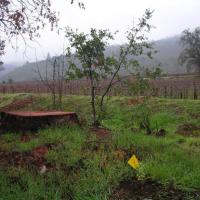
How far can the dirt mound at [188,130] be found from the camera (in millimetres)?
13645

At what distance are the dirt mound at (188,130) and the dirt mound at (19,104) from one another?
12379mm

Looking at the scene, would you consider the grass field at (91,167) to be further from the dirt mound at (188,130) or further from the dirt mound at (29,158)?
the dirt mound at (188,130)

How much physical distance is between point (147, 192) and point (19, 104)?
68.1ft

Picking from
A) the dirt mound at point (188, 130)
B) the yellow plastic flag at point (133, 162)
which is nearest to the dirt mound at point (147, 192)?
the yellow plastic flag at point (133, 162)

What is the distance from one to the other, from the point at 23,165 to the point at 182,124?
9407 mm

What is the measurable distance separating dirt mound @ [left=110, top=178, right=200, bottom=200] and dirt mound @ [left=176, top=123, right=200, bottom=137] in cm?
772

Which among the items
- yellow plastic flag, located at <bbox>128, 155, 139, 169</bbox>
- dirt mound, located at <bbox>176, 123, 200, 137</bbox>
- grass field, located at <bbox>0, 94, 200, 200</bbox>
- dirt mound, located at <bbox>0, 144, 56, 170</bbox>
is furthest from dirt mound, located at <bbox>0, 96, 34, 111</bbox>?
yellow plastic flag, located at <bbox>128, 155, 139, 169</bbox>

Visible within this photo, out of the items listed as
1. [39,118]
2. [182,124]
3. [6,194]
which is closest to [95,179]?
[6,194]

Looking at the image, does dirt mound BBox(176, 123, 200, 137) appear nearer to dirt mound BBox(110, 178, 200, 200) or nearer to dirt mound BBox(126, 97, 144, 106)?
dirt mound BBox(126, 97, 144, 106)

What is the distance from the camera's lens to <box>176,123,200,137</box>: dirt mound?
44.8ft

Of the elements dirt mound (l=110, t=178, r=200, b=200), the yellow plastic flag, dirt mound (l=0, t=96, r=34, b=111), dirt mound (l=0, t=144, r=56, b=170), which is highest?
the yellow plastic flag

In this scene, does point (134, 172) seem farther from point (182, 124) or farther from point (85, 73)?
point (182, 124)

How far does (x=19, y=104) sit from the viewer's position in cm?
2562

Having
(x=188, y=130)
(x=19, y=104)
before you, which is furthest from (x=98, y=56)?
(x=19, y=104)
